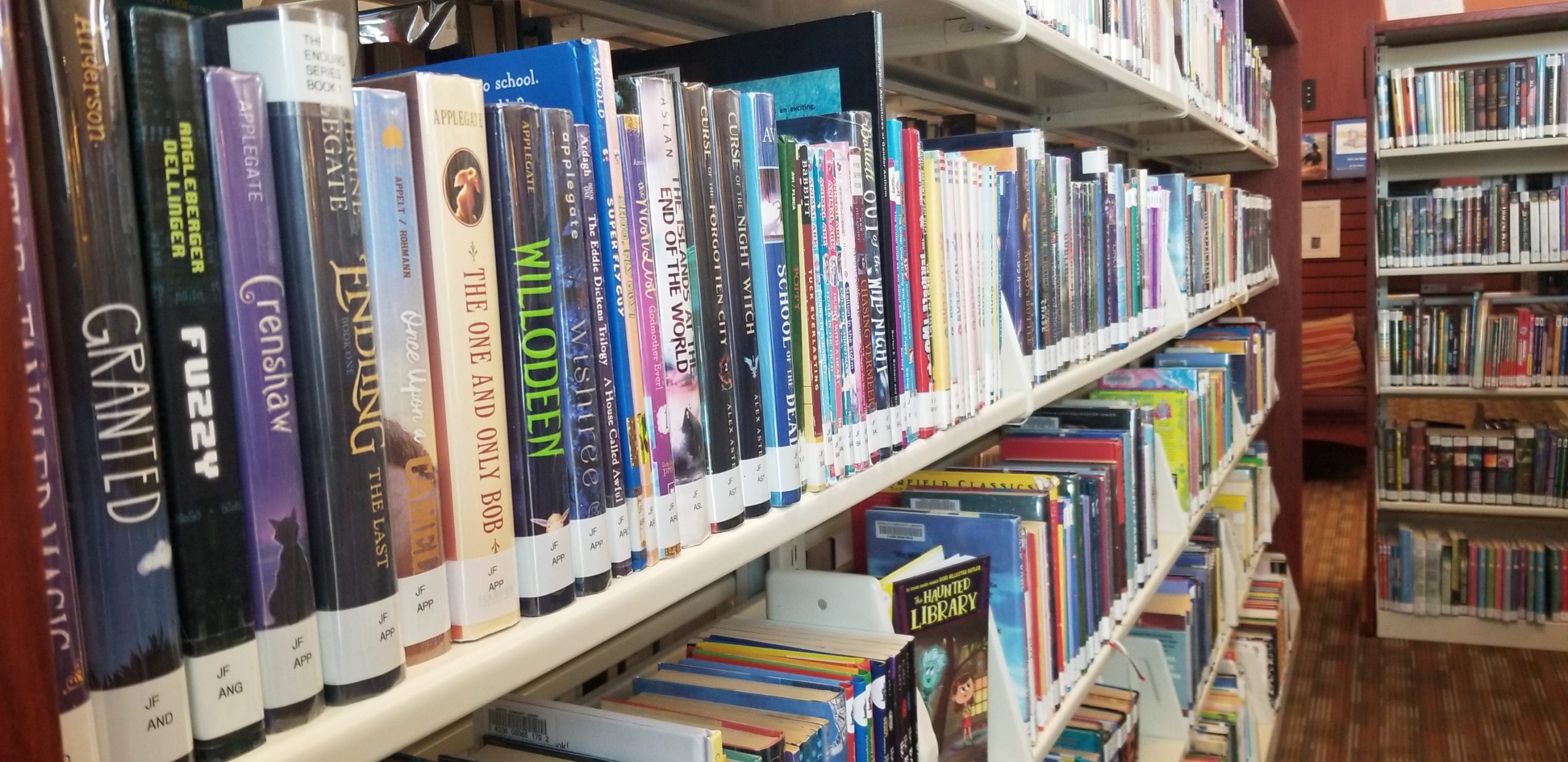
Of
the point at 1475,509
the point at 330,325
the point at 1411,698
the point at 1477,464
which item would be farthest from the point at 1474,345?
the point at 330,325

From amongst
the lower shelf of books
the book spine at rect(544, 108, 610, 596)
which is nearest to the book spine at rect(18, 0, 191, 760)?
the book spine at rect(544, 108, 610, 596)

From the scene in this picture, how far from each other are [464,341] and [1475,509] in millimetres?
4370

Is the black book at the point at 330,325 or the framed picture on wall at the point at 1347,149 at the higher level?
the framed picture on wall at the point at 1347,149

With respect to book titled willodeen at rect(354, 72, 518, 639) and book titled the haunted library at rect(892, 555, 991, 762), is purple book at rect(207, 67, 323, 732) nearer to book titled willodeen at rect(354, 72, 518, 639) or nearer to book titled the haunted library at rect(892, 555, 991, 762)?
A: book titled willodeen at rect(354, 72, 518, 639)

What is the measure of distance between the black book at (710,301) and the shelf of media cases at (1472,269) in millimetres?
4028

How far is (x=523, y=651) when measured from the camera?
1.82 feet

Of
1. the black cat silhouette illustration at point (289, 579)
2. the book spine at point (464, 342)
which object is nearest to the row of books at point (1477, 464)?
the book spine at point (464, 342)

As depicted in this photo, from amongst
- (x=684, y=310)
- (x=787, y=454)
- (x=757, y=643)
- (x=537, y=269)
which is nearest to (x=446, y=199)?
(x=537, y=269)

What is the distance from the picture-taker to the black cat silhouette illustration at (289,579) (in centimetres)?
45

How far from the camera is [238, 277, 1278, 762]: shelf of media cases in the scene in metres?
0.47

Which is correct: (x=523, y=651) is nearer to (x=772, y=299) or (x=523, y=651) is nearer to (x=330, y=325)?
(x=330, y=325)

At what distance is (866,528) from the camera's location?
4.19 feet

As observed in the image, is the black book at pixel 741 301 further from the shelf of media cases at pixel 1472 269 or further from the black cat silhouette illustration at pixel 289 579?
the shelf of media cases at pixel 1472 269

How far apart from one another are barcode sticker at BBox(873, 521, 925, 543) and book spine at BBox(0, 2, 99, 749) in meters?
0.95
